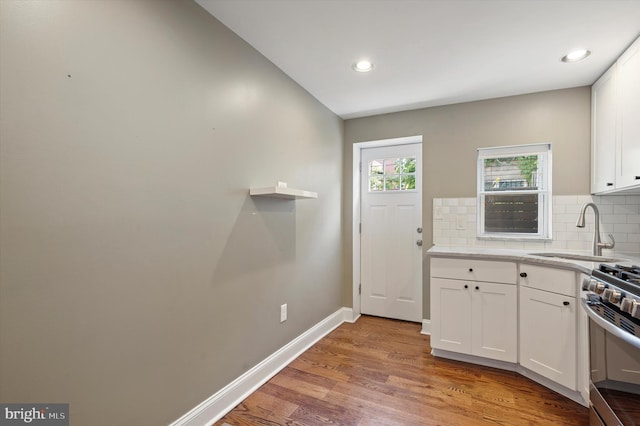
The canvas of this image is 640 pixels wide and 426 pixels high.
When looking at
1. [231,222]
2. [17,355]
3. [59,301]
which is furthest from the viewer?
[231,222]

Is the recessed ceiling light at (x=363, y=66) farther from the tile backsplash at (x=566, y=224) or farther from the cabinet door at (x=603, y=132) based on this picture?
the cabinet door at (x=603, y=132)

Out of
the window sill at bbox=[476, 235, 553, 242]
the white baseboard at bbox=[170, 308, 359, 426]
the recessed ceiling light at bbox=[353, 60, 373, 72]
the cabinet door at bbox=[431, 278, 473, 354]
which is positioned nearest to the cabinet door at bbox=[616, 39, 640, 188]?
the window sill at bbox=[476, 235, 553, 242]

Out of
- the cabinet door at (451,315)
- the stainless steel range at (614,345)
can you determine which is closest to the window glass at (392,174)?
the cabinet door at (451,315)

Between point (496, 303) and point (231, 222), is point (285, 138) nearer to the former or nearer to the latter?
point (231, 222)

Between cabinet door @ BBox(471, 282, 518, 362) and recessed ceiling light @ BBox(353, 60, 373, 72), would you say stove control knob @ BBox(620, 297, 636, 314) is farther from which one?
recessed ceiling light @ BBox(353, 60, 373, 72)

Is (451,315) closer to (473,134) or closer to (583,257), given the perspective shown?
(583,257)

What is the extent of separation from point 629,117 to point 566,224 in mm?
978

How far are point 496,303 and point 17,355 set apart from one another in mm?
2760

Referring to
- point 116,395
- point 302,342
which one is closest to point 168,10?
point 116,395

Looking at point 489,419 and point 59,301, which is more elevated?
point 59,301

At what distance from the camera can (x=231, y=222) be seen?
1.93m

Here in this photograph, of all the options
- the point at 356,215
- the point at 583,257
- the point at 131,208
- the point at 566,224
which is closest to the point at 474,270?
the point at 583,257

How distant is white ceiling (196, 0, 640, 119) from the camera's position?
1697mm

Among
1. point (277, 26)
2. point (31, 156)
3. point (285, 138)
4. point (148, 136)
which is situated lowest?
point (31, 156)
